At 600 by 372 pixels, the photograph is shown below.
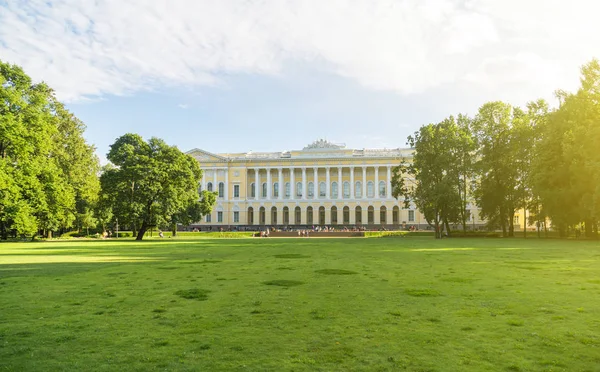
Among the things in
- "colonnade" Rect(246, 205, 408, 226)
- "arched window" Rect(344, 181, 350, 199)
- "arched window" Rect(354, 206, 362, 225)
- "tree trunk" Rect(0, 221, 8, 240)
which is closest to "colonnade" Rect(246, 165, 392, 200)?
"arched window" Rect(344, 181, 350, 199)

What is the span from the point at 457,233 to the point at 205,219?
5264 cm

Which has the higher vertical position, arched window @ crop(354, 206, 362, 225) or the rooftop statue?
the rooftop statue

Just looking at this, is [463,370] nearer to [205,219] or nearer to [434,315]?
[434,315]

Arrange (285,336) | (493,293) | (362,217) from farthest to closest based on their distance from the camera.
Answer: (362,217), (493,293), (285,336)

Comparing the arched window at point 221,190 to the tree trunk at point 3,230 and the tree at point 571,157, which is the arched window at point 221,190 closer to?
the tree trunk at point 3,230

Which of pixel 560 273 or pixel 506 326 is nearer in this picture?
pixel 506 326

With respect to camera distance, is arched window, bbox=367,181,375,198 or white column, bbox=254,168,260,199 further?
white column, bbox=254,168,260,199

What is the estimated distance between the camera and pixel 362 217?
88375 mm

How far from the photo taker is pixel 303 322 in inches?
272

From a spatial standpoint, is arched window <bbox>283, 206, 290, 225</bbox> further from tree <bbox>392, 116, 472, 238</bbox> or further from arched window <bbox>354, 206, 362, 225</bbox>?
tree <bbox>392, 116, 472, 238</bbox>

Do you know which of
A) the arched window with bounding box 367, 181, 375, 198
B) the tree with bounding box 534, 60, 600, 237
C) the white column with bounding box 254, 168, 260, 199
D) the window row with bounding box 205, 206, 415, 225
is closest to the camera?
→ the tree with bounding box 534, 60, 600, 237

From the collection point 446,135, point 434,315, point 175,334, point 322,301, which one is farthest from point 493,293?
point 446,135

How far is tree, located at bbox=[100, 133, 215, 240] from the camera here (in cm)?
4119

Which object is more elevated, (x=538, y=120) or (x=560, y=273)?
(x=538, y=120)
